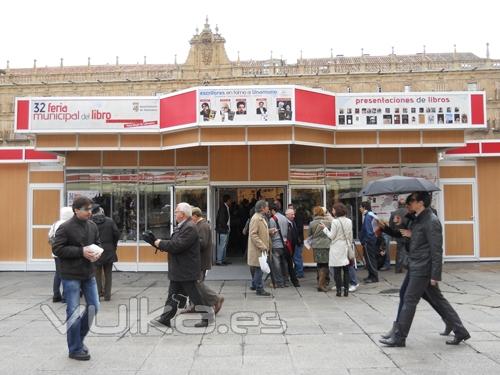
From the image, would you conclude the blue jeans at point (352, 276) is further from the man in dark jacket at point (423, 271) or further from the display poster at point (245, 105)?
the man in dark jacket at point (423, 271)

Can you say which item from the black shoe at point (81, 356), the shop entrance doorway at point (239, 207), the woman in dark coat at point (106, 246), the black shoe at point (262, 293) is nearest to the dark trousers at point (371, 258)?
the black shoe at point (262, 293)

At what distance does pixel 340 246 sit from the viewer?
27.9 feet

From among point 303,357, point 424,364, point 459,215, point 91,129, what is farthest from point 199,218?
point 459,215

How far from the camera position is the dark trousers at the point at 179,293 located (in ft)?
20.4

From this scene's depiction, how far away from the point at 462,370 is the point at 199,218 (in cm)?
419

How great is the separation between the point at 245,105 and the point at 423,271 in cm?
591

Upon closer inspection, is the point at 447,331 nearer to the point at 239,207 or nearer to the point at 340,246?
the point at 340,246

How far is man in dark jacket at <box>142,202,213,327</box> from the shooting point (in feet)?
19.7

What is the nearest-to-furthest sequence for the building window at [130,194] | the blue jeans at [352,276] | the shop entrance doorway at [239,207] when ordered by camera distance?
the blue jeans at [352,276] → the building window at [130,194] → the shop entrance doorway at [239,207]

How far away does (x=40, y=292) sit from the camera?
30.8ft

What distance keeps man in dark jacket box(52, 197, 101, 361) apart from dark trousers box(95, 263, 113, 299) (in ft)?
10.8

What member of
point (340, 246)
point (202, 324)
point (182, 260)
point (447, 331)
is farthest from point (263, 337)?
point (340, 246)

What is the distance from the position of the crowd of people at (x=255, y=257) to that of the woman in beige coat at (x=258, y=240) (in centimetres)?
2

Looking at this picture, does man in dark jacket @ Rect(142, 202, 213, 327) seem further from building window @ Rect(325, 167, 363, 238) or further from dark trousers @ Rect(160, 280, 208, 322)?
building window @ Rect(325, 167, 363, 238)
